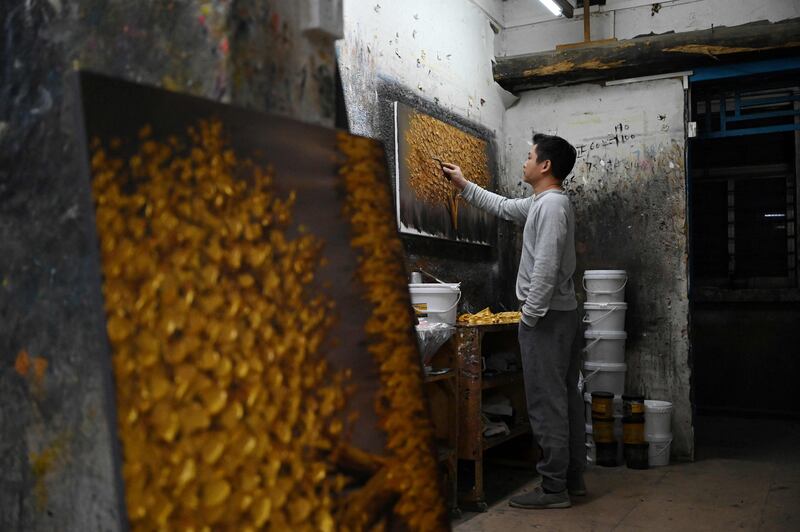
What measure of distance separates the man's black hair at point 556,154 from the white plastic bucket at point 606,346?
4.56 ft

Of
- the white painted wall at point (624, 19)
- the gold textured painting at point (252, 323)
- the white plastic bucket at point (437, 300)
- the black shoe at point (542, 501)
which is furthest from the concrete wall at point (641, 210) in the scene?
the gold textured painting at point (252, 323)

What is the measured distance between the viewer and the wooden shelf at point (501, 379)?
3.86 m

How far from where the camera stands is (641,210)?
5047 mm

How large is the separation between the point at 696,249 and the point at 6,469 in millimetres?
6402

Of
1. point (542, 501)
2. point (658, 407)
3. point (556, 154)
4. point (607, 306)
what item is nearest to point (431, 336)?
point (542, 501)

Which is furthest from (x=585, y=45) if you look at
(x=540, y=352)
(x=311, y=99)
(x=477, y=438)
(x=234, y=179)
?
(x=234, y=179)

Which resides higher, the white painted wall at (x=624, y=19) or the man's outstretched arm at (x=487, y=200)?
the white painted wall at (x=624, y=19)

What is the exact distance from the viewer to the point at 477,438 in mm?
3627

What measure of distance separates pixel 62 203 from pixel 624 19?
4.65m

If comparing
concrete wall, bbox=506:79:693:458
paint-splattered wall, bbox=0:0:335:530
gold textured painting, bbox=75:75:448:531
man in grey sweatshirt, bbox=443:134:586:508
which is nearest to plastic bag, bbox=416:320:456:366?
man in grey sweatshirt, bbox=443:134:586:508

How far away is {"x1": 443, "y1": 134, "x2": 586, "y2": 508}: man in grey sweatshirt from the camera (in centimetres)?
352

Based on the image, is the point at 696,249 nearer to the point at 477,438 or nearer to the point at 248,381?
the point at 477,438

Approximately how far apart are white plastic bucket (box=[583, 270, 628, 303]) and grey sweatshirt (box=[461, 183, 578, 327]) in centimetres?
124

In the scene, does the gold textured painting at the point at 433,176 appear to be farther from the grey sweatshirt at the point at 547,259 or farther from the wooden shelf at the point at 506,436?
the wooden shelf at the point at 506,436
